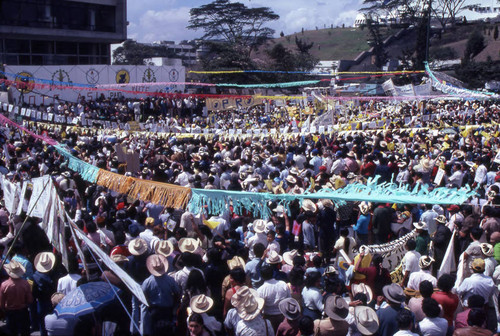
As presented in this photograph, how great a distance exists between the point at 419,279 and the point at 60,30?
3470cm

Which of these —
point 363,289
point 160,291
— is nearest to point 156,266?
point 160,291

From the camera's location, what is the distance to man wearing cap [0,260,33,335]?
18.1ft

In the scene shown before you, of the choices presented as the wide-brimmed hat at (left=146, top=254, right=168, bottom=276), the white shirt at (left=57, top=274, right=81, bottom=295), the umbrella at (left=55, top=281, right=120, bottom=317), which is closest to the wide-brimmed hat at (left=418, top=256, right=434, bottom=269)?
the wide-brimmed hat at (left=146, top=254, right=168, bottom=276)

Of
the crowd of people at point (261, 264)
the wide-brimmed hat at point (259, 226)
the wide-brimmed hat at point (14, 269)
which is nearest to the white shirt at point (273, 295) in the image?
the crowd of people at point (261, 264)

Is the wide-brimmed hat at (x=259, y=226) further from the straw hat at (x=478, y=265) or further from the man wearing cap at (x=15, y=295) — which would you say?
the man wearing cap at (x=15, y=295)

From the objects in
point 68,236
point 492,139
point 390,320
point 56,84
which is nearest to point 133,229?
point 68,236

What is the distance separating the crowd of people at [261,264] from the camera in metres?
4.79

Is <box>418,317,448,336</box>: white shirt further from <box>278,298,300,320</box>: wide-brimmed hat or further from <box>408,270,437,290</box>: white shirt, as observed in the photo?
<box>278,298,300,320</box>: wide-brimmed hat

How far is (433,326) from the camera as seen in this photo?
462cm

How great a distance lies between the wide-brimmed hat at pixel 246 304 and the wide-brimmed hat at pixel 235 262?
0.90 meters

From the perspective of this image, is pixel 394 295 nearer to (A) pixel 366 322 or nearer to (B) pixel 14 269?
(A) pixel 366 322

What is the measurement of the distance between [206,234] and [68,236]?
184cm

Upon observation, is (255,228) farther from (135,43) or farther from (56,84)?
(135,43)

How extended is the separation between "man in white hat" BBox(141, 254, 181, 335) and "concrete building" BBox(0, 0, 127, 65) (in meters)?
31.9
